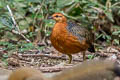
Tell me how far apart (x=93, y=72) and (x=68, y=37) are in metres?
3.03

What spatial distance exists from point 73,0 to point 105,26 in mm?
1087

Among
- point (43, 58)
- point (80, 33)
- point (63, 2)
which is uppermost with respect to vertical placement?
point (63, 2)

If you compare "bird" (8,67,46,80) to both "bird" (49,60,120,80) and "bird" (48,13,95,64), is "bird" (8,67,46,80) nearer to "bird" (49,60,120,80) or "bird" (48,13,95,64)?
"bird" (49,60,120,80)

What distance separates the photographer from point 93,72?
4.32 meters

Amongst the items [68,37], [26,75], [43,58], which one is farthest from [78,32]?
[26,75]

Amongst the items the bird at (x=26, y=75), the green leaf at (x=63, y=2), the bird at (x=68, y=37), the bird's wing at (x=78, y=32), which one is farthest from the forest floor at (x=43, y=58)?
the bird at (x=26, y=75)

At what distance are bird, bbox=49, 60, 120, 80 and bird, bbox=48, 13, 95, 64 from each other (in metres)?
2.77

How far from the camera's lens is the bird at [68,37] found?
725 cm

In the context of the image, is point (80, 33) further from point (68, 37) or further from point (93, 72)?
point (93, 72)

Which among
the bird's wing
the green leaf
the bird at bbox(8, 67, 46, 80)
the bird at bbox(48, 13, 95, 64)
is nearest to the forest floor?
the bird at bbox(48, 13, 95, 64)

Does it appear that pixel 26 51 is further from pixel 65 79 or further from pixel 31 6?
pixel 65 79

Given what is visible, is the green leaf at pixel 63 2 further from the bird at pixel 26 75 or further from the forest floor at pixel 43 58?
the bird at pixel 26 75

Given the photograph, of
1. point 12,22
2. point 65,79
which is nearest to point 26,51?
point 12,22

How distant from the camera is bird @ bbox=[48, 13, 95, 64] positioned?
725 cm
